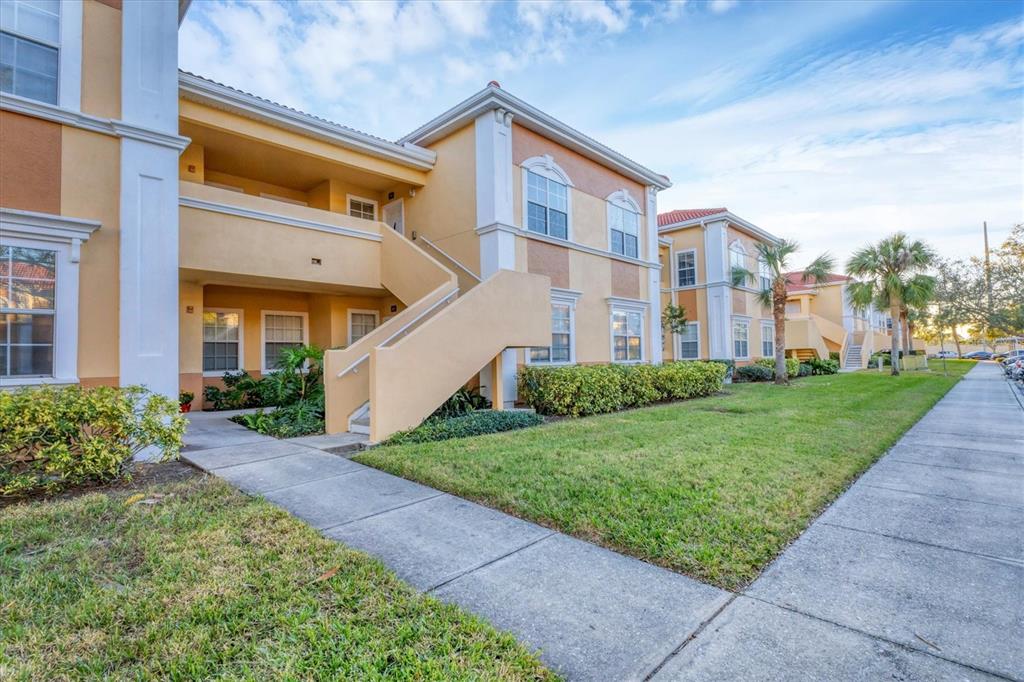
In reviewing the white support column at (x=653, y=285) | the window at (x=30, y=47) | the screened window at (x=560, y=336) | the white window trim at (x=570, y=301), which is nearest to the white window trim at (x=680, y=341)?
the white support column at (x=653, y=285)

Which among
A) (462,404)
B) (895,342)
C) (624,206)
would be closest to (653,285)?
(624,206)

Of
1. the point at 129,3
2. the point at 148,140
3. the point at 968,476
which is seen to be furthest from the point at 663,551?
the point at 129,3

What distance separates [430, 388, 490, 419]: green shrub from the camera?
1014cm

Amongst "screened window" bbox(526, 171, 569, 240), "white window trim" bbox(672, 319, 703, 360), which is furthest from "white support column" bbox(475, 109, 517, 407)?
"white window trim" bbox(672, 319, 703, 360)

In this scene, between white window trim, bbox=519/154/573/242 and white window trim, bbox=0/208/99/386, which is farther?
white window trim, bbox=519/154/573/242

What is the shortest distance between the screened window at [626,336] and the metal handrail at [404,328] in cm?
664

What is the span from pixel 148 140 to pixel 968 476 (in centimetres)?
1263

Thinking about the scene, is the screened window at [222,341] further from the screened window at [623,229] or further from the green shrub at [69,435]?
the screened window at [623,229]

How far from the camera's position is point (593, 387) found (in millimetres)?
11312

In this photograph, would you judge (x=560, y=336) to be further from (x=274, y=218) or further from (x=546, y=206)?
(x=274, y=218)

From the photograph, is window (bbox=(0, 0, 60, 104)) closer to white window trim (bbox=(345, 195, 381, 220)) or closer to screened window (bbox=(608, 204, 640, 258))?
white window trim (bbox=(345, 195, 381, 220))

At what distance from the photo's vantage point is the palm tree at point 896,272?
24109mm

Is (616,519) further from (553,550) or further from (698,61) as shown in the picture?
(698,61)

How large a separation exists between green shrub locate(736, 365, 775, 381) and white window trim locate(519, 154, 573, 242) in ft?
42.4
